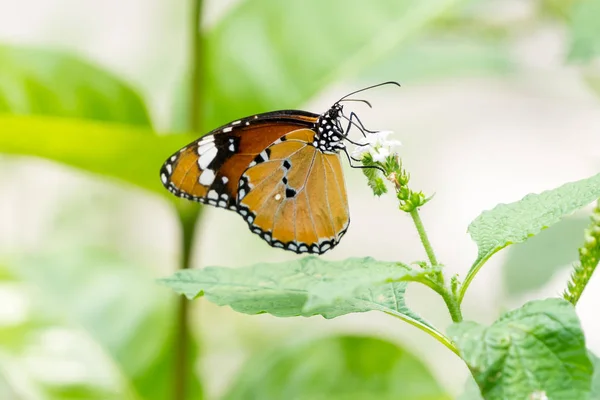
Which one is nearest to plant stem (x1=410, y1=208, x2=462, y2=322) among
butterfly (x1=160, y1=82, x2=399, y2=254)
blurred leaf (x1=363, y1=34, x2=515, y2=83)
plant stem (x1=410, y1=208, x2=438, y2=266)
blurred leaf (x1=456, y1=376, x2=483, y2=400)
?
plant stem (x1=410, y1=208, x2=438, y2=266)

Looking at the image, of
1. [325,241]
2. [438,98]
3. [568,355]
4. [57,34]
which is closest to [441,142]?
[438,98]

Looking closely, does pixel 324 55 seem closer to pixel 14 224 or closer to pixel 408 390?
pixel 408 390

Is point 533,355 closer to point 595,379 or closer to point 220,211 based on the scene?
point 595,379

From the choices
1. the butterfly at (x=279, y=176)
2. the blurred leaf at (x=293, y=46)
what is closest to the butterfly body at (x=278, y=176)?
the butterfly at (x=279, y=176)

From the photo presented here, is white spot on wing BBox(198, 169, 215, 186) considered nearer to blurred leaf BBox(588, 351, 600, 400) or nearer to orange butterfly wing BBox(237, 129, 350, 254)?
orange butterfly wing BBox(237, 129, 350, 254)

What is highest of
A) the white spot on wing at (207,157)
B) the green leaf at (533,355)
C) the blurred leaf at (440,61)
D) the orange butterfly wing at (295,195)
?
the blurred leaf at (440,61)

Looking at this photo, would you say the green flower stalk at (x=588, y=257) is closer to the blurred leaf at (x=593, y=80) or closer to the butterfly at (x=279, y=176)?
the butterfly at (x=279, y=176)
